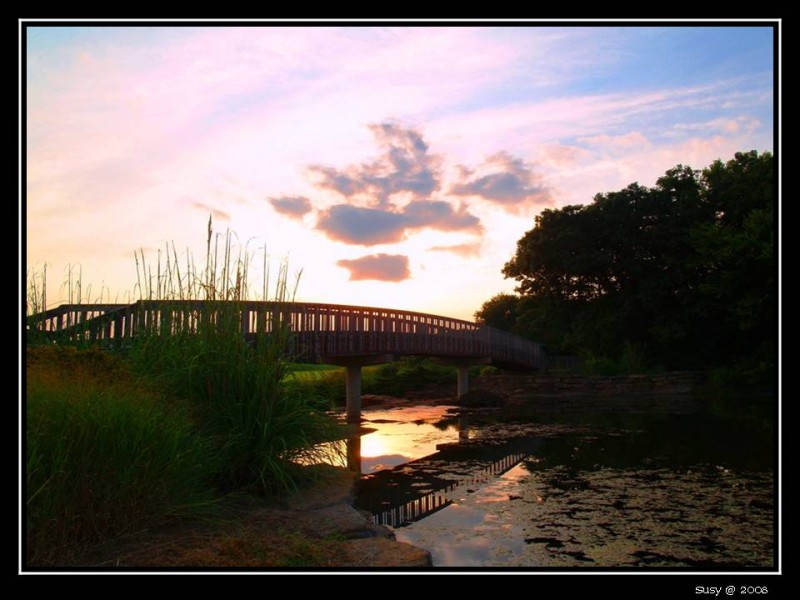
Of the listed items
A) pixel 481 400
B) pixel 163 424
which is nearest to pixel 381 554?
pixel 163 424

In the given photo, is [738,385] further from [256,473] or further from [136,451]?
[136,451]

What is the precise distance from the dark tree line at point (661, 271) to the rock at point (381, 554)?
23.3 m

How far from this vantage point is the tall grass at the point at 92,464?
4.32m

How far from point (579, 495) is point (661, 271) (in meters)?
23.7

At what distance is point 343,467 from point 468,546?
225 centimetres

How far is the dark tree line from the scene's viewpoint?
26344mm

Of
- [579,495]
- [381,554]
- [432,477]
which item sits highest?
[381,554]

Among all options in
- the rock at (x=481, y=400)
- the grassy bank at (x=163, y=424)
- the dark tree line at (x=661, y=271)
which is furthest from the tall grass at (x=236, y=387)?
the dark tree line at (x=661, y=271)

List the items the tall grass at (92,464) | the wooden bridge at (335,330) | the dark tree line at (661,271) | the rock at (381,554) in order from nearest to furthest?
1. the tall grass at (92,464)
2. the rock at (381,554)
3. the wooden bridge at (335,330)
4. the dark tree line at (661,271)

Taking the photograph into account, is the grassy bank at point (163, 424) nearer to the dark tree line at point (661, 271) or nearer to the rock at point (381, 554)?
the rock at point (381, 554)

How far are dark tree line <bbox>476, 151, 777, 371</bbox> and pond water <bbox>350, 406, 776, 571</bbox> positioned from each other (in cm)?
1315

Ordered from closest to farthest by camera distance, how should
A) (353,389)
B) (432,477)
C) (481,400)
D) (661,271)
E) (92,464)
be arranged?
(92,464), (432,477), (353,389), (481,400), (661,271)

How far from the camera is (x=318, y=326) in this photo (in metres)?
15.4

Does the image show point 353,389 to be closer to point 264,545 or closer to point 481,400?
point 481,400
